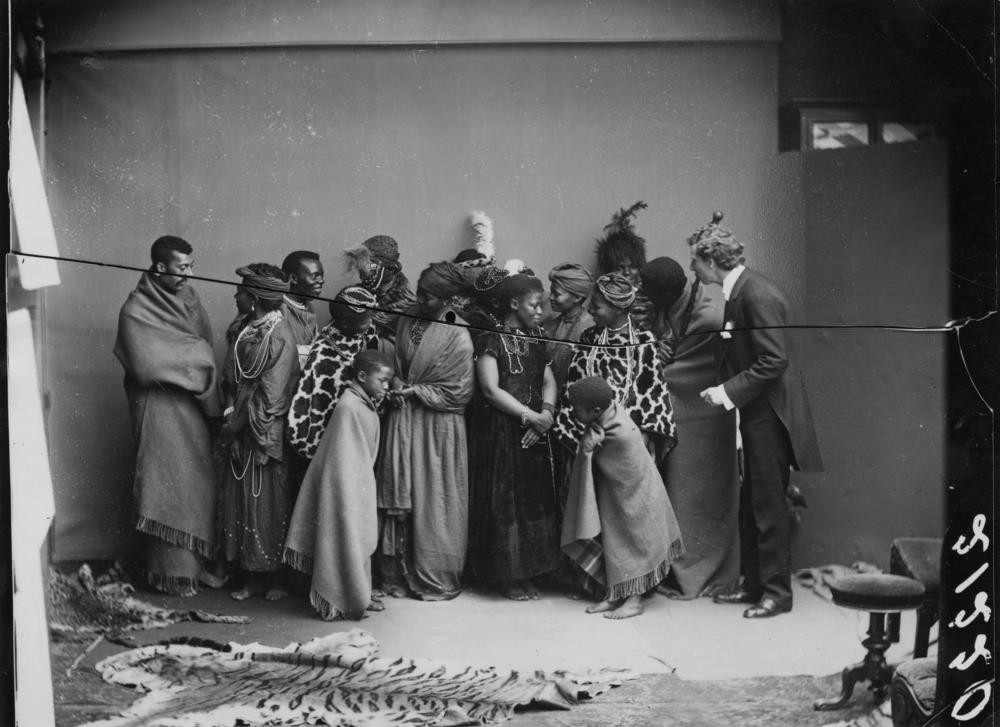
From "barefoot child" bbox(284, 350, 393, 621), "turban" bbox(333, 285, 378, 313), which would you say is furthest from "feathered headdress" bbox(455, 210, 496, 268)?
"barefoot child" bbox(284, 350, 393, 621)

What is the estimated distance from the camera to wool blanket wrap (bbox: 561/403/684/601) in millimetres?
3684

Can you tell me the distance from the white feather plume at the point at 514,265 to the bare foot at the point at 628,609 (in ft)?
3.36

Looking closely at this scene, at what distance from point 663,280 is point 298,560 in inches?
53.2

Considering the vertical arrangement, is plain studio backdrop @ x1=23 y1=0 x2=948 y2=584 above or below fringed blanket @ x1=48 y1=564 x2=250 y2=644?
above

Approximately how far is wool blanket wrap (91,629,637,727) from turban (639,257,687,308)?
116 centimetres

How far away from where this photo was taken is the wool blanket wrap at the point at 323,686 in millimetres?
3561

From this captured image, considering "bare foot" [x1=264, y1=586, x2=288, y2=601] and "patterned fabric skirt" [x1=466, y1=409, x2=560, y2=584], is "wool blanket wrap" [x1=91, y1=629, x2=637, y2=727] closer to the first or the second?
"bare foot" [x1=264, y1=586, x2=288, y2=601]

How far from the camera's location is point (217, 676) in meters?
3.59

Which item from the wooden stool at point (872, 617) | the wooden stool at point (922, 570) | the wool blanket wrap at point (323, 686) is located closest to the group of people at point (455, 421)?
the wool blanket wrap at point (323, 686)

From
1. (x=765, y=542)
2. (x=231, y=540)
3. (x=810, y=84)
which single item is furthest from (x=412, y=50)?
(x=765, y=542)

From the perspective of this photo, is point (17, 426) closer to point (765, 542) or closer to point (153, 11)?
point (153, 11)

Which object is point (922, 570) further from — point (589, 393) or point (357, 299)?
point (357, 299)

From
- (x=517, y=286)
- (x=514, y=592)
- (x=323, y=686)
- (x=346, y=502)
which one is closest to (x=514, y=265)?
(x=517, y=286)

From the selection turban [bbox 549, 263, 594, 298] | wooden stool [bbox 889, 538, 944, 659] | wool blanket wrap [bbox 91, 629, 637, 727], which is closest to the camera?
wool blanket wrap [bbox 91, 629, 637, 727]
